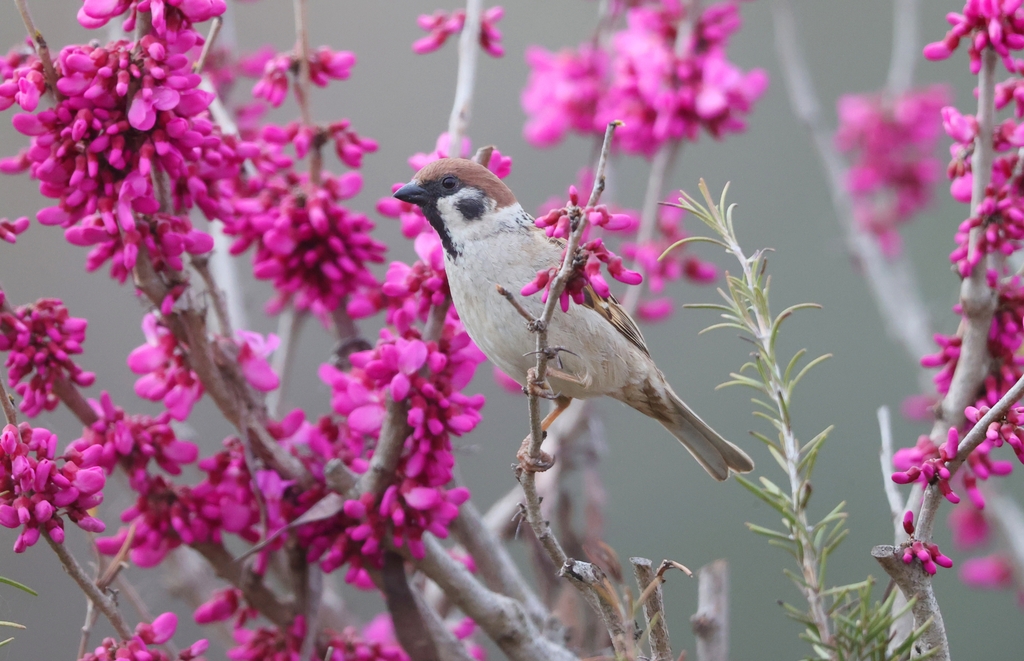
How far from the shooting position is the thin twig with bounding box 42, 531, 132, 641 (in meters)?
1.15

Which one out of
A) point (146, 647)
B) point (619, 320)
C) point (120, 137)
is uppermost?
point (619, 320)

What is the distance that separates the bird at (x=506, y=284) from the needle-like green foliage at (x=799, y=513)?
0.50m

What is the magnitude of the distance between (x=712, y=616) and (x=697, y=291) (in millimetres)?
3211

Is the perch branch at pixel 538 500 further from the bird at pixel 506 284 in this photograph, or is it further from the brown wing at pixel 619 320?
the brown wing at pixel 619 320

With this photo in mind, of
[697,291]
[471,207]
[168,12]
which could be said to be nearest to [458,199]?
[471,207]

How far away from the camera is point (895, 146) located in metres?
2.94

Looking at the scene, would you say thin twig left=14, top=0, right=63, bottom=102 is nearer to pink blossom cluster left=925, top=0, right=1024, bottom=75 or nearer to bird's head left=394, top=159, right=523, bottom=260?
bird's head left=394, top=159, right=523, bottom=260

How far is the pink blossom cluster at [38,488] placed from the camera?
1.12 meters

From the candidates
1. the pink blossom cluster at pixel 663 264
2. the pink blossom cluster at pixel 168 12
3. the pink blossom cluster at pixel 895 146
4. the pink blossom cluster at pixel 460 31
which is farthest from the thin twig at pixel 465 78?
the pink blossom cluster at pixel 895 146

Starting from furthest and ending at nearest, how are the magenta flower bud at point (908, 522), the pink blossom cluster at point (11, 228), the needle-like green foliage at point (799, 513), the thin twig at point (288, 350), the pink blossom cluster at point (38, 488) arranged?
the thin twig at point (288, 350), the pink blossom cluster at point (11, 228), the pink blossom cluster at point (38, 488), the magenta flower bud at point (908, 522), the needle-like green foliage at point (799, 513)

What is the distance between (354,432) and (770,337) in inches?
33.0

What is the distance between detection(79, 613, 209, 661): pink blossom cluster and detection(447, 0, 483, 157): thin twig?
94 centimetres

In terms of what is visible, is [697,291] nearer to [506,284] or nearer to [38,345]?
[506,284]

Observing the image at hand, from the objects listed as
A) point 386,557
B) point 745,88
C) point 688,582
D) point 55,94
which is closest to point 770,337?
point 386,557
